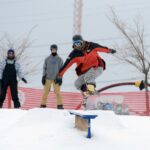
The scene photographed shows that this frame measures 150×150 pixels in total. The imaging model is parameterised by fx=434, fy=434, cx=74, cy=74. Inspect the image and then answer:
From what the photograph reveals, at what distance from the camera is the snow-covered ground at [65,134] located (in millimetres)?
4543

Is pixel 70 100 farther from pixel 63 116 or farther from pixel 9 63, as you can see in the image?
pixel 63 116

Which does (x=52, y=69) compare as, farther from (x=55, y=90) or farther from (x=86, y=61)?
(x=86, y=61)

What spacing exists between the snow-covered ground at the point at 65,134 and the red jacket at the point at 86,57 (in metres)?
1.01

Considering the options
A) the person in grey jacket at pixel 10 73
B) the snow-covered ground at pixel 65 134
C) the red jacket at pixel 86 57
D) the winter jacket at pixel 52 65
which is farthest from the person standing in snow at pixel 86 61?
the person in grey jacket at pixel 10 73

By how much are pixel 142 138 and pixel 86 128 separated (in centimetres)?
80

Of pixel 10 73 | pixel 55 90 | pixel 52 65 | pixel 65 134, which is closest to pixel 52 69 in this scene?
pixel 52 65

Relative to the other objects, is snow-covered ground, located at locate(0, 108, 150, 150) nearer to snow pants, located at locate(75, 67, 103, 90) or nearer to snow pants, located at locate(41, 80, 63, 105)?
snow pants, located at locate(75, 67, 103, 90)

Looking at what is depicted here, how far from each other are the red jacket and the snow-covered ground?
101 centimetres

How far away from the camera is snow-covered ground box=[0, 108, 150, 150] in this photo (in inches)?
179

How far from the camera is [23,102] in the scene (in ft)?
43.9

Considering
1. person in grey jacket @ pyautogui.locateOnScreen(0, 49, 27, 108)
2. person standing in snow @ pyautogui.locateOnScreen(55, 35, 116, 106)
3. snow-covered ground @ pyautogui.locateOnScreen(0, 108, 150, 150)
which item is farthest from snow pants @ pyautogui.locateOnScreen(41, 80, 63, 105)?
snow-covered ground @ pyautogui.locateOnScreen(0, 108, 150, 150)

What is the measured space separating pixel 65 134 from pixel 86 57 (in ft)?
6.34

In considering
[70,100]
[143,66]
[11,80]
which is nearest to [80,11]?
[143,66]

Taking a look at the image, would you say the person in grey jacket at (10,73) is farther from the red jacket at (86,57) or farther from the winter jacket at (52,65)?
the red jacket at (86,57)
